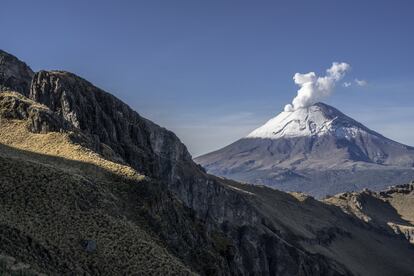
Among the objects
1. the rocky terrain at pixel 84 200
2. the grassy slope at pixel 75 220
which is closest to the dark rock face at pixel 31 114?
the rocky terrain at pixel 84 200

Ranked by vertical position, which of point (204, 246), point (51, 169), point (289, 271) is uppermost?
point (51, 169)

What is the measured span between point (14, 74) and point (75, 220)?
100 meters

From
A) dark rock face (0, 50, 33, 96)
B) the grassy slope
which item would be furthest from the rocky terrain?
dark rock face (0, 50, 33, 96)

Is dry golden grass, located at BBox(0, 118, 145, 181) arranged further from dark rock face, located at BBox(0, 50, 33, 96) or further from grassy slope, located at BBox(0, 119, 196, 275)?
dark rock face, located at BBox(0, 50, 33, 96)

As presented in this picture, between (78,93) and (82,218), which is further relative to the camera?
(78,93)

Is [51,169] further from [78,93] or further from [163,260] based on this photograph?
[78,93]

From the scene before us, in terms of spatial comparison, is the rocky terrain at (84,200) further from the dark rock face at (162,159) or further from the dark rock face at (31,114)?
the dark rock face at (162,159)

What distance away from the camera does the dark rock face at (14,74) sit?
14088 cm

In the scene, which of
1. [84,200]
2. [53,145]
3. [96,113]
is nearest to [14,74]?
[96,113]

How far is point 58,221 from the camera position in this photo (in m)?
56.4

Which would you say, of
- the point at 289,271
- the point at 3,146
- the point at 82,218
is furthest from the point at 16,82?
the point at 289,271

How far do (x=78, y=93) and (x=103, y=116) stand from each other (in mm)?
7463

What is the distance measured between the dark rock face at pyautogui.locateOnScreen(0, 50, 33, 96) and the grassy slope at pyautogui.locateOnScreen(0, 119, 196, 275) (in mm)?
74773

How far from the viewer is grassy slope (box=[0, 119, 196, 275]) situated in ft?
161
